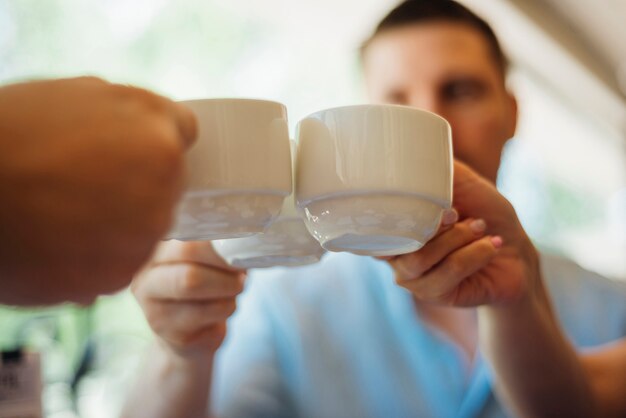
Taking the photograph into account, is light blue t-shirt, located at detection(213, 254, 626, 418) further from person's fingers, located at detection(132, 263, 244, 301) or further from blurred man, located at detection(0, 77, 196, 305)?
blurred man, located at detection(0, 77, 196, 305)

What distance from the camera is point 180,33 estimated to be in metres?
0.88

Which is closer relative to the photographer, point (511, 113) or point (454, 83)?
point (454, 83)

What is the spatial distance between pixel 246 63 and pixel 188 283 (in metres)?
0.59

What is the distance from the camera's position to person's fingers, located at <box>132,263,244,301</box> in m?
0.38

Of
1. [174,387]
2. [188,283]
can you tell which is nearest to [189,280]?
[188,283]

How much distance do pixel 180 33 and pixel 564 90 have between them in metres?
0.92

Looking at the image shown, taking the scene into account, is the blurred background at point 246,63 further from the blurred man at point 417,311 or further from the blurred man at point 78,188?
the blurred man at point 78,188

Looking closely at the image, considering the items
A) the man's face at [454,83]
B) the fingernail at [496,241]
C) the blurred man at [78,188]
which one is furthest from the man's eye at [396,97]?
the blurred man at [78,188]

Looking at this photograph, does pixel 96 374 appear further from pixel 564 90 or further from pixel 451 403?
pixel 564 90

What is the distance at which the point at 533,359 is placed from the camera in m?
0.44

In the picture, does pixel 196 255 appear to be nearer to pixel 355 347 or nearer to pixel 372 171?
pixel 372 171

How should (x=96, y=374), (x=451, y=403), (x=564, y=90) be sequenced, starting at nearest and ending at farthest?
(x=451, y=403) < (x=96, y=374) < (x=564, y=90)

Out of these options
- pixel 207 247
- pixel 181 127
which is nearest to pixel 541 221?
pixel 207 247

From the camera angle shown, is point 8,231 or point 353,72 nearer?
point 8,231
